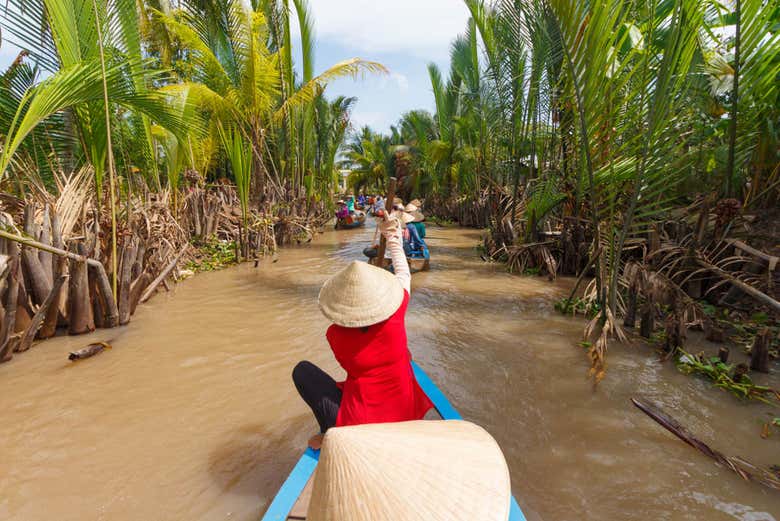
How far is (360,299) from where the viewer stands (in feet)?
5.12

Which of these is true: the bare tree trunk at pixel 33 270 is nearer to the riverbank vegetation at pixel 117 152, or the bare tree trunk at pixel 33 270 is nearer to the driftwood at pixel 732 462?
the riverbank vegetation at pixel 117 152

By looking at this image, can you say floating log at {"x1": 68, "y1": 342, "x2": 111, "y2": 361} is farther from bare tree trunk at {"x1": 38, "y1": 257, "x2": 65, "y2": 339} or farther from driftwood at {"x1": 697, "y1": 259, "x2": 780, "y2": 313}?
driftwood at {"x1": 697, "y1": 259, "x2": 780, "y2": 313}

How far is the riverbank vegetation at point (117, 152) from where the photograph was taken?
10.5 ft

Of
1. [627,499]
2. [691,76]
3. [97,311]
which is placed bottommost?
[627,499]

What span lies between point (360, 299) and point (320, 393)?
71 centimetres

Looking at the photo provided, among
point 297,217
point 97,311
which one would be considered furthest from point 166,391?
point 297,217

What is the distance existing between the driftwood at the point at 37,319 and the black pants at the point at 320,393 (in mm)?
2653

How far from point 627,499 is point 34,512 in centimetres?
287

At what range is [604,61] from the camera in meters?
2.75

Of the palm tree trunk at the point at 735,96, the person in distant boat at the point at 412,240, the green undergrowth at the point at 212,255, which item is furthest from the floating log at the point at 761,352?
the green undergrowth at the point at 212,255

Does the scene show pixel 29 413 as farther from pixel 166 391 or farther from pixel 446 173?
pixel 446 173

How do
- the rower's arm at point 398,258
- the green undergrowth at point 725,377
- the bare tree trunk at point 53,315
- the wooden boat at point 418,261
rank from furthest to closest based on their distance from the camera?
the wooden boat at point 418,261
the bare tree trunk at point 53,315
the green undergrowth at point 725,377
the rower's arm at point 398,258

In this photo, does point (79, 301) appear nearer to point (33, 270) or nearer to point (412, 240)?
point (33, 270)

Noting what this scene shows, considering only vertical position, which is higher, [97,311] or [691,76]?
[691,76]
